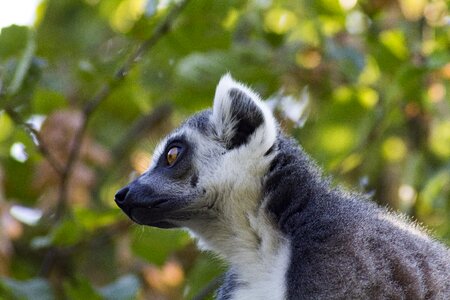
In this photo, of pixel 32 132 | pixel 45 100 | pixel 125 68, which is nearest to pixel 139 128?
pixel 45 100

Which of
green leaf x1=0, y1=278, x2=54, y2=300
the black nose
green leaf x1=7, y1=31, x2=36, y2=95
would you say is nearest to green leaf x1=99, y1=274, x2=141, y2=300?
green leaf x1=0, y1=278, x2=54, y2=300

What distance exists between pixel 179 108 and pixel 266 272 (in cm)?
195

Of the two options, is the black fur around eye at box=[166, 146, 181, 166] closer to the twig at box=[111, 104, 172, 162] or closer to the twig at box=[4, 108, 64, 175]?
the twig at box=[4, 108, 64, 175]

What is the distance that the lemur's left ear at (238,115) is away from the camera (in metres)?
4.76

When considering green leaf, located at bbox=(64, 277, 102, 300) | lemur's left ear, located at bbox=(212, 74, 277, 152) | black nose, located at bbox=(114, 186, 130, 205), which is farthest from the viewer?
green leaf, located at bbox=(64, 277, 102, 300)

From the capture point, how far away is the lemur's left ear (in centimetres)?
476

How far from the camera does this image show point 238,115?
192 inches

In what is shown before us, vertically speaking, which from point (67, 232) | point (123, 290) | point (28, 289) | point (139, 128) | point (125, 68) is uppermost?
point (139, 128)

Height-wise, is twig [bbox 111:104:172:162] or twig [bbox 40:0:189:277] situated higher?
twig [bbox 111:104:172:162]

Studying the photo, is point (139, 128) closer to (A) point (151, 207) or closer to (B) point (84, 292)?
(B) point (84, 292)

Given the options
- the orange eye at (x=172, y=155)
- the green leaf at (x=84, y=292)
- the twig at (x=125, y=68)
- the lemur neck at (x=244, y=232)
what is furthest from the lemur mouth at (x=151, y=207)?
the twig at (x=125, y=68)

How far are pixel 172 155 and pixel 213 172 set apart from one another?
0.25 meters

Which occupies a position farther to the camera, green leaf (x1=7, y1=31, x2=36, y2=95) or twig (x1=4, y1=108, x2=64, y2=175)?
twig (x1=4, y1=108, x2=64, y2=175)

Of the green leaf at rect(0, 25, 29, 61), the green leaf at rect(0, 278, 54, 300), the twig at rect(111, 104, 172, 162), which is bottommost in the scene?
the green leaf at rect(0, 278, 54, 300)
